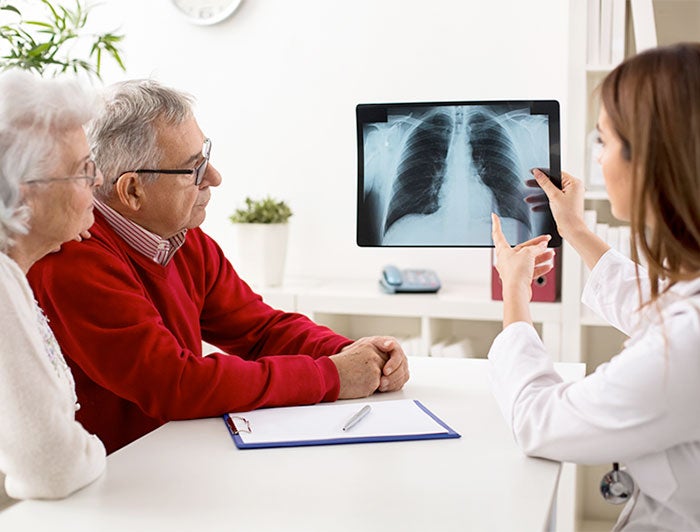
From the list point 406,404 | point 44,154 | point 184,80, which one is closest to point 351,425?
point 406,404

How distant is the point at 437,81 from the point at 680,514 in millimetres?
2291

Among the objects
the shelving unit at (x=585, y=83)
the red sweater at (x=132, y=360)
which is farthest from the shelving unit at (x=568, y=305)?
the red sweater at (x=132, y=360)

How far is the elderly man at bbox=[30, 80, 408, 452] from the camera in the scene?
5.03 feet

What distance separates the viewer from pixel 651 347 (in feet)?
3.70

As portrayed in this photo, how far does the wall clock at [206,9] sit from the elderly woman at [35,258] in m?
2.13

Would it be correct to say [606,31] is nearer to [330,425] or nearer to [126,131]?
[126,131]

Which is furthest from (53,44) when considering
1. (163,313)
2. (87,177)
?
(87,177)

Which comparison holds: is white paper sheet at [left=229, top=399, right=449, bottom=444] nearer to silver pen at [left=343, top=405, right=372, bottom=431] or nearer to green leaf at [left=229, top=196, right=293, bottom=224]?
silver pen at [left=343, top=405, right=372, bottom=431]

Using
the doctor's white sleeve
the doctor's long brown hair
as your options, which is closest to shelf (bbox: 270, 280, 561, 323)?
the doctor's white sleeve

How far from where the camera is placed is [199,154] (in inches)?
70.5

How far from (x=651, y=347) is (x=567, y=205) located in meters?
0.63

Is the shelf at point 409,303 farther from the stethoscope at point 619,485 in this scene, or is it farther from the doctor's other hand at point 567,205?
the stethoscope at point 619,485

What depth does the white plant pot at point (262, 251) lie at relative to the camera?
10.5ft

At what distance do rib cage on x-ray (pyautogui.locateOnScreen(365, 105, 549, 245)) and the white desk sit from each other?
0.49 meters
